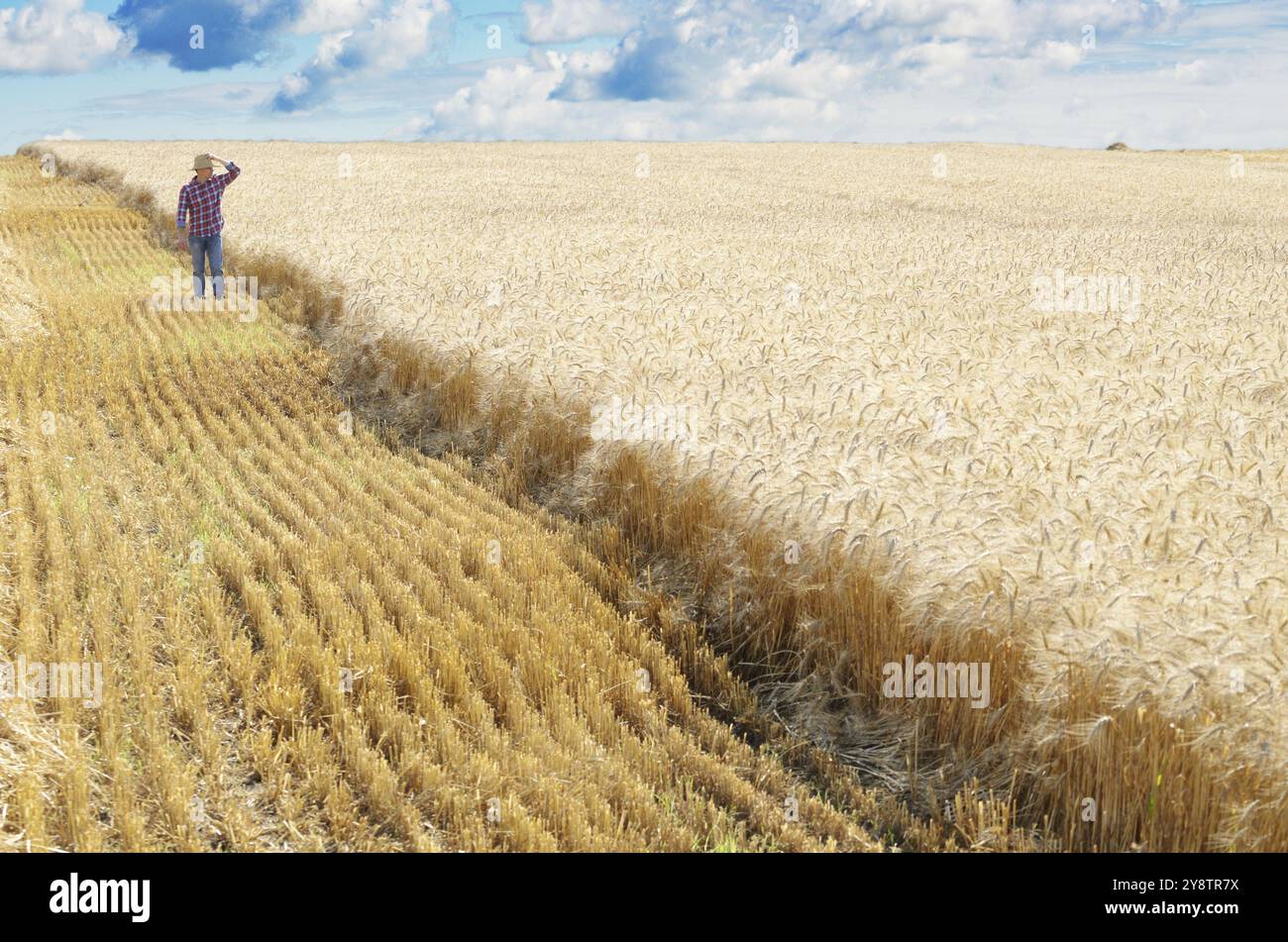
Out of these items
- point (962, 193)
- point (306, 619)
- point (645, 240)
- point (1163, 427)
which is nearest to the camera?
point (306, 619)

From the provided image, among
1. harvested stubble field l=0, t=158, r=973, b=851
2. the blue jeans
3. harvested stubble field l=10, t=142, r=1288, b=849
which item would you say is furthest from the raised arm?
harvested stubble field l=0, t=158, r=973, b=851

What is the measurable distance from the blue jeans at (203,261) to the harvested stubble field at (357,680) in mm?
5996

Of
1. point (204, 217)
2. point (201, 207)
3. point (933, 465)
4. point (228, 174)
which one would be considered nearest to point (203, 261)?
point (204, 217)

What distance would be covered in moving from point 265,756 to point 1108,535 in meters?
3.38

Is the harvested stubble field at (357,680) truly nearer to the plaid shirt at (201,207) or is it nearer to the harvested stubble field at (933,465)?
the harvested stubble field at (933,465)

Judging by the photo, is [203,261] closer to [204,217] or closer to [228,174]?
[204,217]

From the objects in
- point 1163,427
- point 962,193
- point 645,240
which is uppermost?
point 962,193

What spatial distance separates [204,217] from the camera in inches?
515

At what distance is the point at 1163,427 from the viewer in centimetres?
518

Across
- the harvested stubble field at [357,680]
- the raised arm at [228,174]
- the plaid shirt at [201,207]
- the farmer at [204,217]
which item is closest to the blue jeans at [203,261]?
the farmer at [204,217]

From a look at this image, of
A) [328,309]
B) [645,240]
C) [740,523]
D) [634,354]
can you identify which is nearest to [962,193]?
[645,240]

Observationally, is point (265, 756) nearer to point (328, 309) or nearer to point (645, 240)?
point (328, 309)

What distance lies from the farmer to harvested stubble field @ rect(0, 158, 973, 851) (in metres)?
6.05

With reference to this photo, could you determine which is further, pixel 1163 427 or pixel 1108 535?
pixel 1163 427
